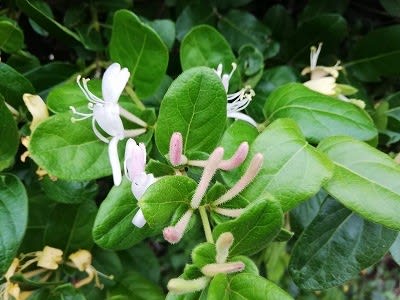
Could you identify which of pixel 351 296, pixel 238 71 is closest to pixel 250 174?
pixel 238 71

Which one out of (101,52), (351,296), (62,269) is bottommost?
(351,296)

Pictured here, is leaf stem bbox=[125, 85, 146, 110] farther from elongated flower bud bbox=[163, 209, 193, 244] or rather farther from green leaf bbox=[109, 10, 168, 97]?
elongated flower bud bbox=[163, 209, 193, 244]

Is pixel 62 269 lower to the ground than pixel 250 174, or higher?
lower

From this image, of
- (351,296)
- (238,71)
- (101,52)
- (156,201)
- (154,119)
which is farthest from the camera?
(351,296)

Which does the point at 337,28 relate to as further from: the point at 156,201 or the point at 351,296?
the point at 351,296

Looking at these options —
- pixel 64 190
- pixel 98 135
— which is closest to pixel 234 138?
pixel 98 135
